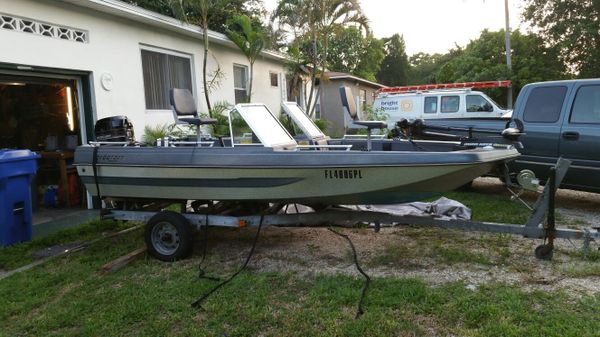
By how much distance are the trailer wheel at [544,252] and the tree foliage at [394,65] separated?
5580 centimetres

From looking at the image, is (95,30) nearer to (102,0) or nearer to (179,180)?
(102,0)

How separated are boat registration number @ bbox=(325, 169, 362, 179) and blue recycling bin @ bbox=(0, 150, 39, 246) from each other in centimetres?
387

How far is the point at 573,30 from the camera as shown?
2158cm

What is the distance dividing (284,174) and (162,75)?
6.25 metres

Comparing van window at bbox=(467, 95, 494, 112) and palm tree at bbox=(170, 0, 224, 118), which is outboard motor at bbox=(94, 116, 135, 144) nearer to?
palm tree at bbox=(170, 0, 224, 118)

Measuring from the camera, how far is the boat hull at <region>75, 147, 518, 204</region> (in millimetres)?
4074

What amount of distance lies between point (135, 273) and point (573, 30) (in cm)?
2324

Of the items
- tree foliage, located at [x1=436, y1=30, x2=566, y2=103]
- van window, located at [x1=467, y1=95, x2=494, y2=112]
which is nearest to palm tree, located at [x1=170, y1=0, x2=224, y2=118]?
van window, located at [x1=467, y1=95, x2=494, y2=112]

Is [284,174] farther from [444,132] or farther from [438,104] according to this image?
[438,104]

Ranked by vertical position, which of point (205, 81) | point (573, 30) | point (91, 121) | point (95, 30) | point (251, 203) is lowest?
point (251, 203)

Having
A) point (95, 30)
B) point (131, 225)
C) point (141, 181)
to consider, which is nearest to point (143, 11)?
point (95, 30)

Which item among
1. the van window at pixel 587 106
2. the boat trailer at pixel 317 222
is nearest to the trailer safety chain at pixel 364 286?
the boat trailer at pixel 317 222

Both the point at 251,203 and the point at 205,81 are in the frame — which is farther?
the point at 205,81

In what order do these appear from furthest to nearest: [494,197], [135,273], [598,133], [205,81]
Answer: [205,81]
[494,197]
[598,133]
[135,273]
